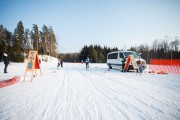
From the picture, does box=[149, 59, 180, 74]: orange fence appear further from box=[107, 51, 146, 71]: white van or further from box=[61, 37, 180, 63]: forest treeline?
box=[61, 37, 180, 63]: forest treeline

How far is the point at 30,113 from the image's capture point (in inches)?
135

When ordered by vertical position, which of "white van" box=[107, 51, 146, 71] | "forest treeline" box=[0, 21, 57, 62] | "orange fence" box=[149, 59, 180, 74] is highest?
"forest treeline" box=[0, 21, 57, 62]

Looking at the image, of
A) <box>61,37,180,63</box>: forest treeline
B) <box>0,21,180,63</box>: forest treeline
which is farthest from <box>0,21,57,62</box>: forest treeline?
<box>61,37,180,63</box>: forest treeline

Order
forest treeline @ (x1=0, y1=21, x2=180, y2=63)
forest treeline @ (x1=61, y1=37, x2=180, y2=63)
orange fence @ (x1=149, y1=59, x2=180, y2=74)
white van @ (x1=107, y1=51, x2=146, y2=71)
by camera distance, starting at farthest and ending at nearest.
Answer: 1. forest treeline @ (x1=61, y1=37, x2=180, y2=63)
2. forest treeline @ (x1=0, y1=21, x2=180, y2=63)
3. orange fence @ (x1=149, y1=59, x2=180, y2=74)
4. white van @ (x1=107, y1=51, x2=146, y2=71)

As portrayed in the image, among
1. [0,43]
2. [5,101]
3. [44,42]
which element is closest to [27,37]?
[44,42]

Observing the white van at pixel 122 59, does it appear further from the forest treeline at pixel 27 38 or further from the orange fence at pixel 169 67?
the forest treeline at pixel 27 38

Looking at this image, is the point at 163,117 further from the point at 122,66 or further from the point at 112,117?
the point at 122,66

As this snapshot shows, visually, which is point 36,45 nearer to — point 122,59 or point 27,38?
point 27,38

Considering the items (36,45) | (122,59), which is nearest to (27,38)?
(36,45)

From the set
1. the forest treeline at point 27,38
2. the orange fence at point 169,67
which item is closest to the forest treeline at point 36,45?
the forest treeline at point 27,38

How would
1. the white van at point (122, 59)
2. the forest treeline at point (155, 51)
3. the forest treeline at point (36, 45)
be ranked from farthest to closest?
the forest treeline at point (155, 51) < the forest treeline at point (36, 45) < the white van at point (122, 59)

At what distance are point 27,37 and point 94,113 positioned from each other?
6604cm

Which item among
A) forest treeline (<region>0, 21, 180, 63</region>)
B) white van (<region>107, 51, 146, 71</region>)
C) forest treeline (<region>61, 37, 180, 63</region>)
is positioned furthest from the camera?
forest treeline (<region>61, 37, 180, 63</region>)

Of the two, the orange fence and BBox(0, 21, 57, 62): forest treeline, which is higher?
BBox(0, 21, 57, 62): forest treeline
